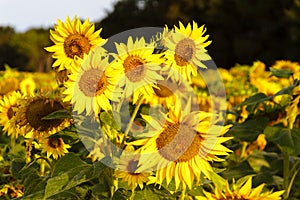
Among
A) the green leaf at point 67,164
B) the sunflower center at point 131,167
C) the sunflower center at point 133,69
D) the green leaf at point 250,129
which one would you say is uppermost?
the green leaf at point 250,129

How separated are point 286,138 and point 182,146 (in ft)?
4.68

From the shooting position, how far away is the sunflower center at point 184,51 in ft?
6.91

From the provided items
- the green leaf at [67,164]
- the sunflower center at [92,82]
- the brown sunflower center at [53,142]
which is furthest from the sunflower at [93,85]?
the brown sunflower center at [53,142]

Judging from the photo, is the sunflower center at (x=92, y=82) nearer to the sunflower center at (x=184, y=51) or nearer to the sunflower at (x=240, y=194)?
the sunflower center at (x=184, y=51)

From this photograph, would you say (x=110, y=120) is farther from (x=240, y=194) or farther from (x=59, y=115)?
(x=240, y=194)

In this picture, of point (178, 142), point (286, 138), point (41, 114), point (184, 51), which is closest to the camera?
point (178, 142)

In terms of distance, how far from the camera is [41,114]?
7.55 ft

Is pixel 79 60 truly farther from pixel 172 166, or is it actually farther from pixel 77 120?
pixel 172 166

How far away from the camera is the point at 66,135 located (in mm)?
2246

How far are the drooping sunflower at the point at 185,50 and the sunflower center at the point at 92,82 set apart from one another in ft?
0.74

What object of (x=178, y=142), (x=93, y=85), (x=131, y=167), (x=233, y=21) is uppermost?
(x=233, y=21)

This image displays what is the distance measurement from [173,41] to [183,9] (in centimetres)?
2547

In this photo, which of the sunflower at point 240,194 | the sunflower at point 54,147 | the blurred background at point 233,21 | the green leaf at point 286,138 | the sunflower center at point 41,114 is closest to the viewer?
the sunflower at point 240,194

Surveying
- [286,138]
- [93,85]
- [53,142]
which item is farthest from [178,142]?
[286,138]
